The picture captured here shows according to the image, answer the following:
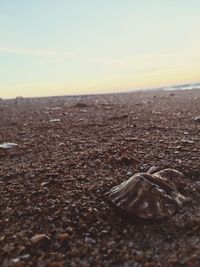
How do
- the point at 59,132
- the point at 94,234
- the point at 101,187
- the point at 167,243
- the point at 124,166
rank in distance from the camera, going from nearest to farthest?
1. the point at 167,243
2. the point at 94,234
3. the point at 101,187
4. the point at 124,166
5. the point at 59,132

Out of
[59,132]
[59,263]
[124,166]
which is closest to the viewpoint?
[59,263]

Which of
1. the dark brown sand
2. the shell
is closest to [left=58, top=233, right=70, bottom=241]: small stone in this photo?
the dark brown sand

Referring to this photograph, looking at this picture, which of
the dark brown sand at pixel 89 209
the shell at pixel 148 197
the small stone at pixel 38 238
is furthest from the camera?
the shell at pixel 148 197

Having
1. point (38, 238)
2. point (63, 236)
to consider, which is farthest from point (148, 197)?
point (38, 238)

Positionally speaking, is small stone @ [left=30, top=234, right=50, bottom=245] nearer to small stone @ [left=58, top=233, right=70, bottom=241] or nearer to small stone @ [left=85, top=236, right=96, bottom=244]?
small stone @ [left=58, top=233, right=70, bottom=241]

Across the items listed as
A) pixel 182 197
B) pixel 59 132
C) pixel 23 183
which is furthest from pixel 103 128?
pixel 182 197

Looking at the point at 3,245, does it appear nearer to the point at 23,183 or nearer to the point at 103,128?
the point at 23,183

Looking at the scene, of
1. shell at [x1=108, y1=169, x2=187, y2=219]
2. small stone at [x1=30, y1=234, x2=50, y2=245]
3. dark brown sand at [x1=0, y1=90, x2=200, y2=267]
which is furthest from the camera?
shell at [x1=108, y1=169, x2=187, y2=219]

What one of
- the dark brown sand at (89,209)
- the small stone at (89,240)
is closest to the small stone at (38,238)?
the dark brown sand at (89,209)

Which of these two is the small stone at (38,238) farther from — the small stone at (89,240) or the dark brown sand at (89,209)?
the small stone at (89,240)
